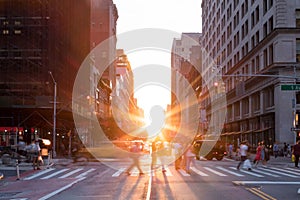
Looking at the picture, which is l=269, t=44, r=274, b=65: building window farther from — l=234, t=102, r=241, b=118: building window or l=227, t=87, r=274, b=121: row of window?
l=234, t=102, r=241, b=118: building window

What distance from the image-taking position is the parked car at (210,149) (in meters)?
43.6

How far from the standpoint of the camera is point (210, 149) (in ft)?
144

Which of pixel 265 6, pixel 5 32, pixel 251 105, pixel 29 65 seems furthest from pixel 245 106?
pixel 5 32

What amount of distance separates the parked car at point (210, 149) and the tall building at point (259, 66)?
205 inches

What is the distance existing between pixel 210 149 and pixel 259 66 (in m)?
18.0

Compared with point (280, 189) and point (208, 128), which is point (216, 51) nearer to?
point (208, 128)

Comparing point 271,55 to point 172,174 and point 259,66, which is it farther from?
point 172,174

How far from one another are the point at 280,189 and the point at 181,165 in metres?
13.2

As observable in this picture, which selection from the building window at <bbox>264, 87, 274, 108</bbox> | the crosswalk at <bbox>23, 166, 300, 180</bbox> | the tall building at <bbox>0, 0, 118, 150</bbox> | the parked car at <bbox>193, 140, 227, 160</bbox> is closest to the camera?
the crosswalk at <bbox>23, 166, 300, 180</bbox>

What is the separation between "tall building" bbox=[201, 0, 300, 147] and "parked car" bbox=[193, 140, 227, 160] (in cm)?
520

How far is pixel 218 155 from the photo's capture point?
4359 centimetres

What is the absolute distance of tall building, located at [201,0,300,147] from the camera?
48.9 metres

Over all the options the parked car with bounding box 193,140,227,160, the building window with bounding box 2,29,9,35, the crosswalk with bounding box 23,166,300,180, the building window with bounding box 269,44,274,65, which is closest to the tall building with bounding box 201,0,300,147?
the building window with bounding box 269,44,274,65

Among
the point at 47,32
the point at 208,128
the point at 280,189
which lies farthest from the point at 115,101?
the point at 280,189
